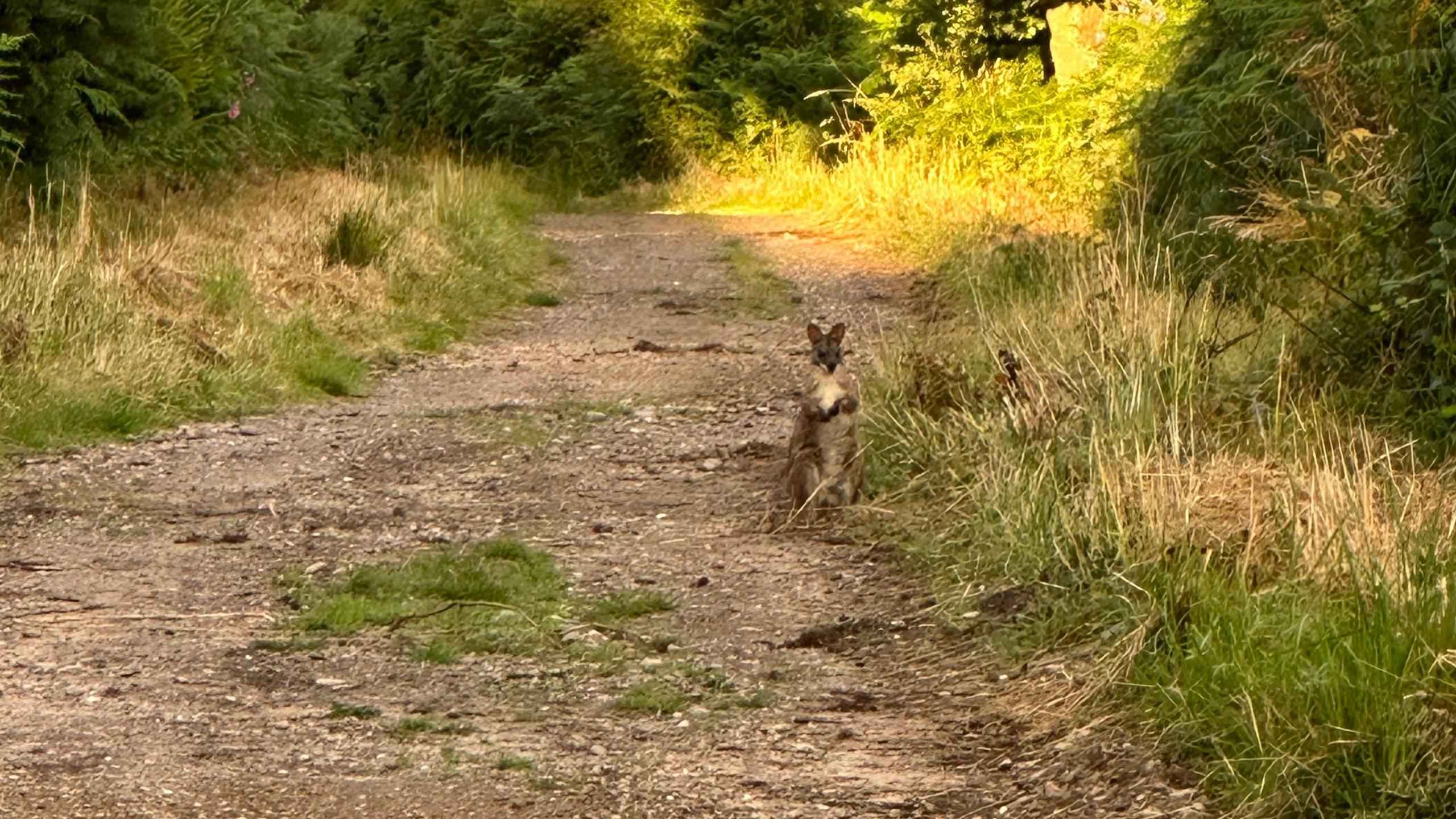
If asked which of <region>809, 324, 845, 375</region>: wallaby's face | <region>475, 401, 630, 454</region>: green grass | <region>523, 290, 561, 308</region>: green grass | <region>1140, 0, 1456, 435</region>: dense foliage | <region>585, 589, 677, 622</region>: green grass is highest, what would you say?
<region>1140, 0, 1456, 435</region>: dense foliage

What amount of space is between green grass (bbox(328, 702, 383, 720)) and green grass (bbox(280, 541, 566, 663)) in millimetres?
500

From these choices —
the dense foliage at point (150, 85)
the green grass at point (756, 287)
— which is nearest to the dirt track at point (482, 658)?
the green grass at point (756, 287)

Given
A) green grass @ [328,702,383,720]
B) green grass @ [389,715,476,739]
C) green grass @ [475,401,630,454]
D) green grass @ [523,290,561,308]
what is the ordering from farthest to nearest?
green grass @ [523,290,561,308] → green grass @ [475,401,630,454] → green grass @ [328,702,383,720] → green grass @ [389,715,476,739]

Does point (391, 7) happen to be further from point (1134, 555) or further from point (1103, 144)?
point (1134, 555)

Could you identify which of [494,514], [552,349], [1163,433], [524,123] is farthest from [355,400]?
[524,123]

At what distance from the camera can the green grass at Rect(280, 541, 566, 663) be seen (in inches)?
237

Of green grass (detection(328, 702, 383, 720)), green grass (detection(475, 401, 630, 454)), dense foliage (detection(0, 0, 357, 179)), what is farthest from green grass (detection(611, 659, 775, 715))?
dense foliage (detection(0, 0, 357, 179))

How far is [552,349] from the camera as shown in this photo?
12281 millimetres

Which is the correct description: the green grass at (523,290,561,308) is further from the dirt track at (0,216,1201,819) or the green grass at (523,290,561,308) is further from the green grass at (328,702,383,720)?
the green grass at (328,702,383,720)

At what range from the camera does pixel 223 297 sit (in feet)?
36.8

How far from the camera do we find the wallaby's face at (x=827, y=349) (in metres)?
7.44

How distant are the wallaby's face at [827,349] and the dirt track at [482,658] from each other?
687mm

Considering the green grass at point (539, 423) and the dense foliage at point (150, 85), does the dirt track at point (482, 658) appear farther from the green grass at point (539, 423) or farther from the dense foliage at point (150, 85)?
the dense foliage at point (150, 85)

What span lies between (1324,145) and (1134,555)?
170 inches
